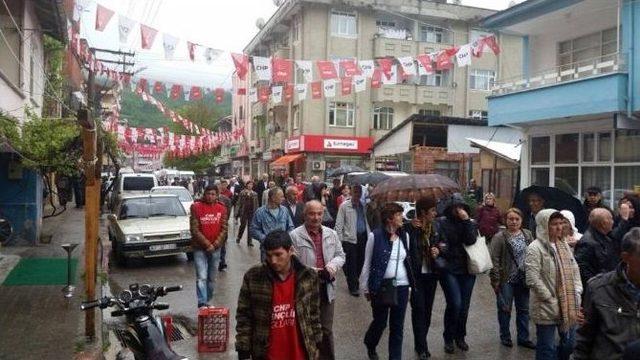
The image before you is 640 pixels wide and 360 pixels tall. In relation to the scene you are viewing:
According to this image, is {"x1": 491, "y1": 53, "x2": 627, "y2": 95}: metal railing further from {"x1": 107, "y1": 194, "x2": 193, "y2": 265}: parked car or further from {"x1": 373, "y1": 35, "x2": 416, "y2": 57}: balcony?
{"x1": 373, "y1": 35, "x2": 416, "y2": 57}: balcony

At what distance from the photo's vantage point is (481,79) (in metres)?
38.0

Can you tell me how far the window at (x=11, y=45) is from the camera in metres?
14.1

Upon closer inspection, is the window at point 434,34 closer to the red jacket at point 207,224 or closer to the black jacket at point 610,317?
the red jacket at point 207,224

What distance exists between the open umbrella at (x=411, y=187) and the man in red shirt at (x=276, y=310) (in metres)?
4.31

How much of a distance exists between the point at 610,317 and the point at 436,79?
35.1m

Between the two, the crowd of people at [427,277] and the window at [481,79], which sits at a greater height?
the window at [481,79]

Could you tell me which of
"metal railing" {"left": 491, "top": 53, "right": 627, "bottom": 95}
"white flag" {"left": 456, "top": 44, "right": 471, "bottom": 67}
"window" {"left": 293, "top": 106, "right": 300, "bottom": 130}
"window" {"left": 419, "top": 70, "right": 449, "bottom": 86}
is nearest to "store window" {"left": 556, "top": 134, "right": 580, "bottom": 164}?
"metal railing" {"left": 491, "top": 53, "right": 627, "bottom": 95}

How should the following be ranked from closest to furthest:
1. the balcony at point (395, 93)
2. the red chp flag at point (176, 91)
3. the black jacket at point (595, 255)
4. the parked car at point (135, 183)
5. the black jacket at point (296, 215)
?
the black jacket at point (595, 255)
the black jacket at point (296, 215)
the red chp flag at point (176, 91)
the parked car at point (135, 183)
the balcony at point (395, 93)

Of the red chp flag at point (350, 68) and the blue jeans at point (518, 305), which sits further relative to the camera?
the red chp flag at point (350, 68)

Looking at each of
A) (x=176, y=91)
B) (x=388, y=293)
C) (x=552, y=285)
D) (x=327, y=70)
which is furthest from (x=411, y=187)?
(x=176, y=91)

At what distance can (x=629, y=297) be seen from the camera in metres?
3.12

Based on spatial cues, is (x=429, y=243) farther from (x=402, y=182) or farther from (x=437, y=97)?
(x=437, y=97)

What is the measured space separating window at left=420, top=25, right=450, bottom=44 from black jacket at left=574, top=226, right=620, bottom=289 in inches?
1288

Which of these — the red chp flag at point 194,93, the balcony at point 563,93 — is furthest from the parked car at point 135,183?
the balcony at point 563,93
